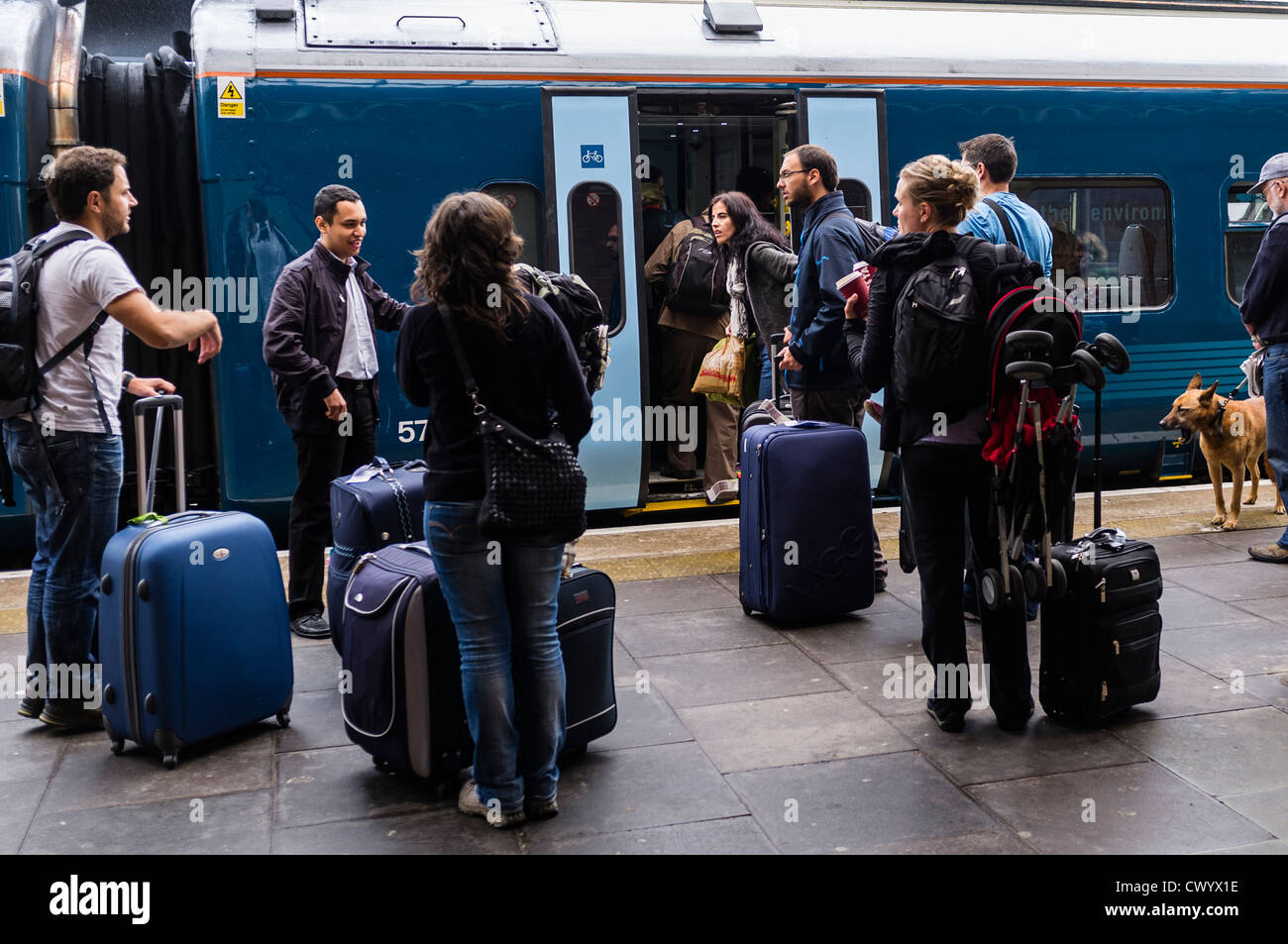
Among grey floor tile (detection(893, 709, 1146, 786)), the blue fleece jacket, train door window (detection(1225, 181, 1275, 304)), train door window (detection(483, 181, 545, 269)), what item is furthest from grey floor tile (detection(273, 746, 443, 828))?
train door window (detection(1225, 181, 1275, 304))

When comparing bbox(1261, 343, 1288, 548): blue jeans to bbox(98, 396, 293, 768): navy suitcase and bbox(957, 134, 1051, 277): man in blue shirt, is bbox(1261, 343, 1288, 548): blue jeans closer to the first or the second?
bbox(957, 134, 1051, 277): man in blue shirt

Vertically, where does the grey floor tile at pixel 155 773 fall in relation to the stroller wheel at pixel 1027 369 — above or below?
below

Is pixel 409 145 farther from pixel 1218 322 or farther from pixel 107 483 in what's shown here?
pixel 1218 322

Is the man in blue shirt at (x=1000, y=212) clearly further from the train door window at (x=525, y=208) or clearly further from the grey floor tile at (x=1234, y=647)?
the train door window at (x=525, y=208)

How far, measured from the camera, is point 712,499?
8086mm

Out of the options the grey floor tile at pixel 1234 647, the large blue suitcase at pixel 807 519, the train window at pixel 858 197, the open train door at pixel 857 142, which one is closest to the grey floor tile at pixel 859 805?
the large blue suitcase at pixel 807 519

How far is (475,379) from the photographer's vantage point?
3682 millimetres

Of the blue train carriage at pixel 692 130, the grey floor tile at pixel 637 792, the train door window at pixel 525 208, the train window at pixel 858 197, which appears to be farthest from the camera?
the train window at pixel 858 197

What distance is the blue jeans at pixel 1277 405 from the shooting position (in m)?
6.35

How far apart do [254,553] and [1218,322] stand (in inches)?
263

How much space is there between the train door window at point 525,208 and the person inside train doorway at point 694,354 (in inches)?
28.4

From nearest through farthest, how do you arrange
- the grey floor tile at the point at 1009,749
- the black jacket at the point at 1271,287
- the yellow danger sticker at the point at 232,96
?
1. the grey floor tile at the point at 1009,749
2. the black jacket at the point at 1271,287
3. the yellow danger sticker at the point at 232,96

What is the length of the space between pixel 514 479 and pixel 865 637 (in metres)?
2.48

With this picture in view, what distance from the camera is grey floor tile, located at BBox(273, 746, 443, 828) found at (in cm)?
396
